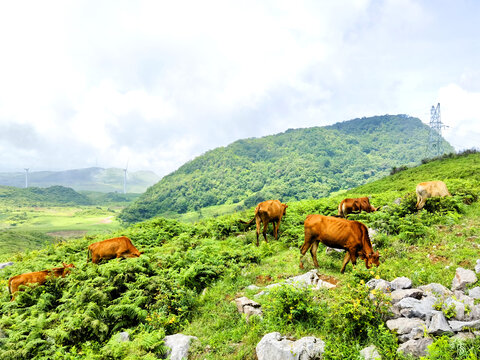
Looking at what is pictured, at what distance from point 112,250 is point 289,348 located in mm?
8749

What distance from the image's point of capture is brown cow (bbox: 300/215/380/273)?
8891mm

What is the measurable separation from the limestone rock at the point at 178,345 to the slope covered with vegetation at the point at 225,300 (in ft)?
0.55

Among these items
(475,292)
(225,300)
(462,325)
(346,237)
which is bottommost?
(225,300)

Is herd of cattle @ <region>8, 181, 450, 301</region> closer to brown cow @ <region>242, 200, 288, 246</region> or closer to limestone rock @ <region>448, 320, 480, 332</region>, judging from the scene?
limestone rock @ <region>448, 320, 480, 332</region>

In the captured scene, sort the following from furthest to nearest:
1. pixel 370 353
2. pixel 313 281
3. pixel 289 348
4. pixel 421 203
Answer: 1. pixel 421 203
2. pixel 313 281
3. pixel 289 348
4. pixel 370 353

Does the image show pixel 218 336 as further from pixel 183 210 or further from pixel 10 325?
pixel 183 210

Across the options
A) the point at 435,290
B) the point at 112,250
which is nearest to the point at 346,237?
the point at 435,290

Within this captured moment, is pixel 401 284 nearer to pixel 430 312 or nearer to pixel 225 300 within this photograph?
pixel 430 312

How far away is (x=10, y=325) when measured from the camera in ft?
25.7

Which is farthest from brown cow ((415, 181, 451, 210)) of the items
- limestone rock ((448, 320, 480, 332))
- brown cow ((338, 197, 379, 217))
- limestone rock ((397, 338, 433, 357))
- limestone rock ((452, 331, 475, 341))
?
limestone rock ((397, 338, 433, 357))

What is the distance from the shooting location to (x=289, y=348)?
566cm

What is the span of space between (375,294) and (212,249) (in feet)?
23.7

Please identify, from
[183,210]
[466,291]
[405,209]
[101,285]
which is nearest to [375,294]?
[466,291]

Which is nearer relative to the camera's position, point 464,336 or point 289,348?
point 464,336
